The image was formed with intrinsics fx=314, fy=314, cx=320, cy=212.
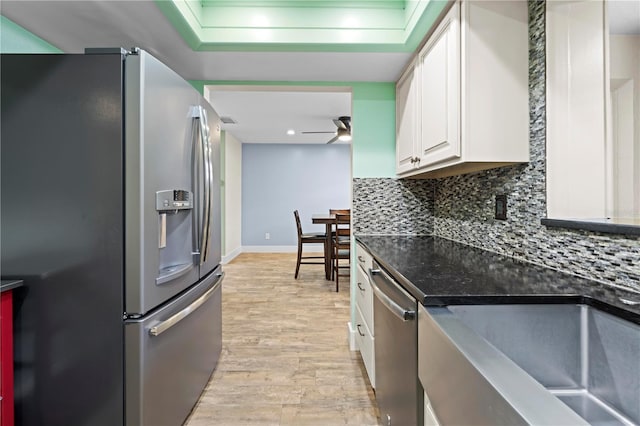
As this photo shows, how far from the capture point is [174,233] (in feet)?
4.62

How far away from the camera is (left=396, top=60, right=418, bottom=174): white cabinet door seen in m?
1.99

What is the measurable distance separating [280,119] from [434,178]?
10.0ft

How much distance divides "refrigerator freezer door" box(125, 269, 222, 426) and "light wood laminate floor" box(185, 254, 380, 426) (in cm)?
20

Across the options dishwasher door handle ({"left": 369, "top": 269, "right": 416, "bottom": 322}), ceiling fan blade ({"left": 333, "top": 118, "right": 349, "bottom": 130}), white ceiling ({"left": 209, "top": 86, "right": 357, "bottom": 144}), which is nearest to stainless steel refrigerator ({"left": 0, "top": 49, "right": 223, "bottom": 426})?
dishwasher door handle ({"left": 369, "top": 269, "right": 416, "bottom": 322})

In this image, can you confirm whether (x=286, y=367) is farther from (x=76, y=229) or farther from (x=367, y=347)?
(x=76, y=229)

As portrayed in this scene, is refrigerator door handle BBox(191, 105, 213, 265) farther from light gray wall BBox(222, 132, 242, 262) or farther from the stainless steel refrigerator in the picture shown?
light gray wall BBox(222, 132, 242, 262)

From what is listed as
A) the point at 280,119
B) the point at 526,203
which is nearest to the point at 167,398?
the point at 526,203

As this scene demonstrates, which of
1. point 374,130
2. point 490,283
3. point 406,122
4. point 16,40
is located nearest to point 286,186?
point 374,130

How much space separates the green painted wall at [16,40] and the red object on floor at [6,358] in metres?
1.27

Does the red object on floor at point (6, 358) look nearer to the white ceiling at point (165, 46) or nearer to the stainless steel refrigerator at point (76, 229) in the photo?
the stainless steel refrigerator at point (76, 229)

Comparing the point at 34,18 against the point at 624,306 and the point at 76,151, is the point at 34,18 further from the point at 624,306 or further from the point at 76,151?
the point at 624,306

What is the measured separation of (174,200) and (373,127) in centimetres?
164

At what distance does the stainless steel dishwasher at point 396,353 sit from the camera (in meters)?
0.96

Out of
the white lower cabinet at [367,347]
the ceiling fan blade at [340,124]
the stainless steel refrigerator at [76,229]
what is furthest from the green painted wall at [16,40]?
the ceiling fan blade at [340,124]
